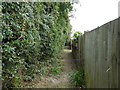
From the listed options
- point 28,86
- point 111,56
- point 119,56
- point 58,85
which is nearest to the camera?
point 119,56

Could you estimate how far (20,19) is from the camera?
245 centimetres

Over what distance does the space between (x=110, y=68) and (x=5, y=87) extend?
225 centimetres

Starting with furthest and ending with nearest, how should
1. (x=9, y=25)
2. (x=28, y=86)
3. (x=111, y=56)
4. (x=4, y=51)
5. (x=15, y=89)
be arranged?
(x=28, y=86)
(x=15, y=89)
(x=9, y=25)
(x=4, y=51)
(x=111, y=56)

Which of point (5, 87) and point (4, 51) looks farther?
point (5, 87)

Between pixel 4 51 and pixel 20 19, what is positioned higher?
pixel 20 19

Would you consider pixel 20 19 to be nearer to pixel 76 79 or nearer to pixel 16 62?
pixel 16 62

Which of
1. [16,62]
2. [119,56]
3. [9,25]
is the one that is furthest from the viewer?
[16,62]

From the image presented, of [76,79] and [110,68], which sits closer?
[110,68]

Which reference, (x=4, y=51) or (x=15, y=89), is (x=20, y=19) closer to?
(x=4, y=51)

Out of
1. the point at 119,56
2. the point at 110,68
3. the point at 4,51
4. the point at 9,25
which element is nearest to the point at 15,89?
the point at 4,51

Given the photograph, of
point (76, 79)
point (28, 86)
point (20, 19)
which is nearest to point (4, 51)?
point (20, 19)

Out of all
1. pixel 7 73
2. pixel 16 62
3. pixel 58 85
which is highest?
pixel 16 62

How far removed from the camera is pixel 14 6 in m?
2.34

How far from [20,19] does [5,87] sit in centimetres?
156
